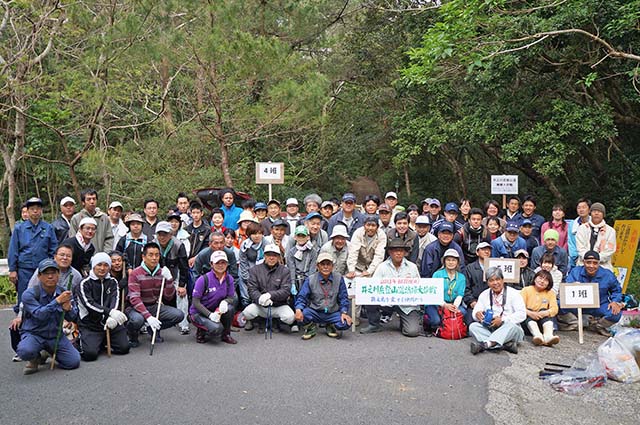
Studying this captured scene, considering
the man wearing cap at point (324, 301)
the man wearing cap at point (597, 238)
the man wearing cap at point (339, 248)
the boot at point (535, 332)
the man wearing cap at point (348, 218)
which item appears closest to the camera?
the boot at point (535, 332)

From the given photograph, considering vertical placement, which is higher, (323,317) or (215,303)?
(215,303)

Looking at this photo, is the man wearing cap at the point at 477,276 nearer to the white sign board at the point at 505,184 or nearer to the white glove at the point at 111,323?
the white sign board at the point at 505,184

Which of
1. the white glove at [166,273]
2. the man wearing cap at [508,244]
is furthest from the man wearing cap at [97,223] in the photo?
the man wearing cap at [508,244]

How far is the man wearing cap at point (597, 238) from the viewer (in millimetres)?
7641

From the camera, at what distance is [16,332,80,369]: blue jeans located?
5.22 metres

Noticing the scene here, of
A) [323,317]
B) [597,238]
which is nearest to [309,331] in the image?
[323,317]

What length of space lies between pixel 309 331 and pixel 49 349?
2.99 meters

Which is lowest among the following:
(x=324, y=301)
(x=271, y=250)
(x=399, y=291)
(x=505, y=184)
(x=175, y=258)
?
(x=324, y=301)

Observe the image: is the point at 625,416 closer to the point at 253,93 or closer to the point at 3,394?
the point at 3,394

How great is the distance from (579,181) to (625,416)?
42.1 feet

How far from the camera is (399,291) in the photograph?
699 centimetres

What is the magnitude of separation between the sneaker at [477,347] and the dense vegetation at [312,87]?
5.52m

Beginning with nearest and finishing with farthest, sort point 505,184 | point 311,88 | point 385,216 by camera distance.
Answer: point 385,216, point 505,184, point 311,88

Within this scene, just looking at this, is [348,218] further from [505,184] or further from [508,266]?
[505,184]
